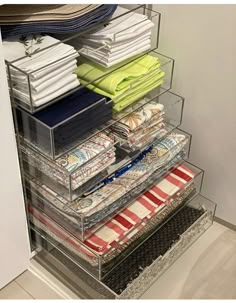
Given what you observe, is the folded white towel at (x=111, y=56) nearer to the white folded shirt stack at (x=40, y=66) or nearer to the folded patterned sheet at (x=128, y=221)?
the white folded shirt stack at (x=40, y=66)

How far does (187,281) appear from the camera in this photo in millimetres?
1501

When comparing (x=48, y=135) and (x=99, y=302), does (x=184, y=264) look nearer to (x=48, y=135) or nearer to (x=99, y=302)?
(x=99, y=302)

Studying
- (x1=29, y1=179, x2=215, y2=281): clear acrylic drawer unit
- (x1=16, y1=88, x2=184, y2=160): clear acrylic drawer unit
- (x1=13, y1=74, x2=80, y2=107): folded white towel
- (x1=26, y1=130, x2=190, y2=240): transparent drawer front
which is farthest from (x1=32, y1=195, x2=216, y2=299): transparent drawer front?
(x1=13, y1=74, x2=80, y2=107): folded white towel

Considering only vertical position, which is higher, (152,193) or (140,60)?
(140,60)

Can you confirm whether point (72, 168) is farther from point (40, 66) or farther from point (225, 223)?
point (225, 223)

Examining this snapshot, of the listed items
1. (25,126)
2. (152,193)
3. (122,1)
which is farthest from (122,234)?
(122,1)

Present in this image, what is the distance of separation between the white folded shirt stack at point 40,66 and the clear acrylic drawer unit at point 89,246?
446 millimetres

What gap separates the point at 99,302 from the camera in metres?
1.41

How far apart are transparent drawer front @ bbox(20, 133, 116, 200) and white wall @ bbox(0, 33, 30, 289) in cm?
7

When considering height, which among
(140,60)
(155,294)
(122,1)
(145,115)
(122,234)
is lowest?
(155,294)

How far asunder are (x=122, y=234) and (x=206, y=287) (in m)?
0.32

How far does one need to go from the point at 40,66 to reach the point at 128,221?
0.57 meters

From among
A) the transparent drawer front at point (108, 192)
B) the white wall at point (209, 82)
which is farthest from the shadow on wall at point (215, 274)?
the transparent drawer front at point (108, 192)

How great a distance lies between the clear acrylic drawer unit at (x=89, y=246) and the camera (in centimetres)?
138
